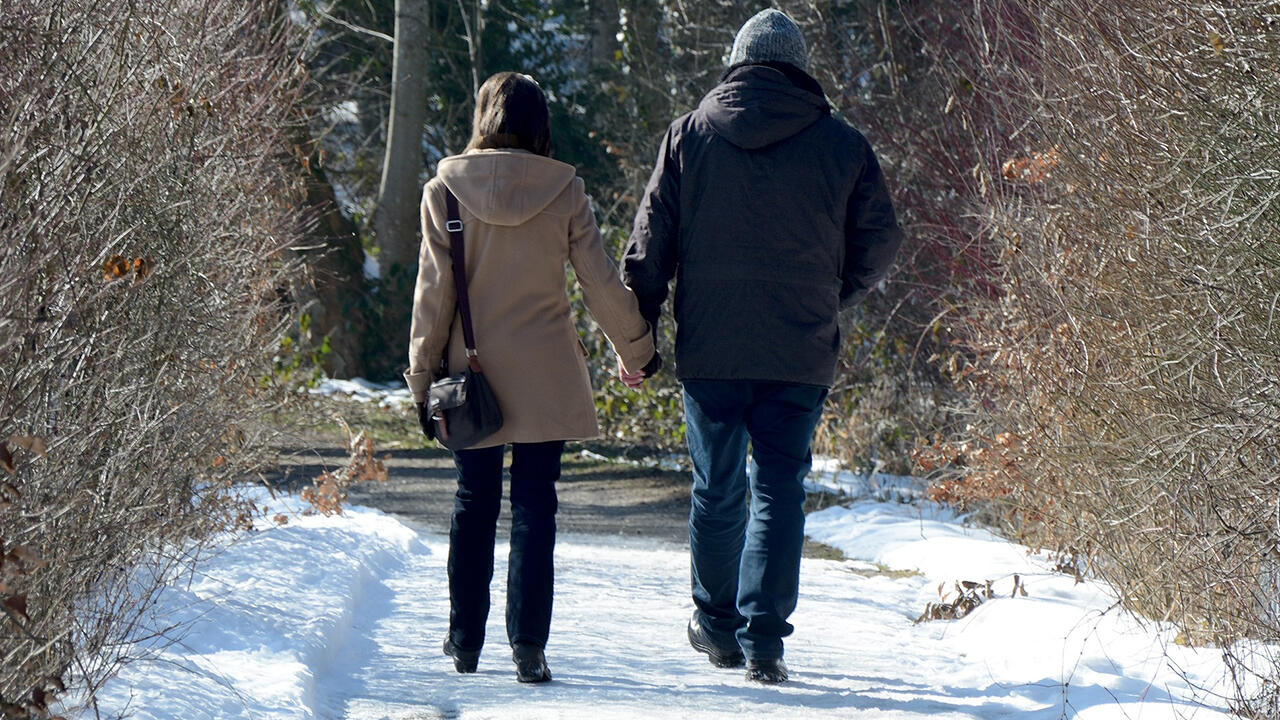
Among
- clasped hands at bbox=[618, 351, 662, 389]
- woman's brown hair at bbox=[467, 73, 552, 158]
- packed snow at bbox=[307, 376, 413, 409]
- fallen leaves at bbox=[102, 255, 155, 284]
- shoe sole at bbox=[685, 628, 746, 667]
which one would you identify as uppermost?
woman's brown hair at bbox=[467, 73, 552, 158]

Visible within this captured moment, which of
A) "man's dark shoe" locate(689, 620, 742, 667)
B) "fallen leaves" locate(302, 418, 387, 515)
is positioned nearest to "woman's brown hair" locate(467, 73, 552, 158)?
"man's dark shoe" locate(689, 620, 742, 667)

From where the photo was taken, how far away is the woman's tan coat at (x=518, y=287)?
14.5 feet

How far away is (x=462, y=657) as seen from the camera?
183 inches

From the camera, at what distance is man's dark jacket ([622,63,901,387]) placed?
4.57 meters

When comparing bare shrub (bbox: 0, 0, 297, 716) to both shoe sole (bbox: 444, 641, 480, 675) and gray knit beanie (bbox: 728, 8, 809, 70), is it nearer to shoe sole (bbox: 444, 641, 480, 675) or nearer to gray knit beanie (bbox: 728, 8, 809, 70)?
shoe sole (bbox: 444, 641, 480, 675)

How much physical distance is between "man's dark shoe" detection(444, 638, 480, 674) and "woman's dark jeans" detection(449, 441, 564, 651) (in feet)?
0.16

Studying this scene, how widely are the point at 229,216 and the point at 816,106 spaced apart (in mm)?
2107

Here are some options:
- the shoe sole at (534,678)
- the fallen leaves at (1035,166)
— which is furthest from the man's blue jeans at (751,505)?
the fallen leaves at (1035,166)

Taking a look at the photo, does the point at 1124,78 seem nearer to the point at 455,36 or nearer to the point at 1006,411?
the point at 1006,411

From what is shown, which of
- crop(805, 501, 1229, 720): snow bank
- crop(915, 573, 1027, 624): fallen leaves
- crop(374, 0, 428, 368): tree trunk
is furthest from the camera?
crop(374, 0, 428, 368): tree trunk

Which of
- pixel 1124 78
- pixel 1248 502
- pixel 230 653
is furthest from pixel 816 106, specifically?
pixel 230 653

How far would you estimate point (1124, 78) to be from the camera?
4.61m

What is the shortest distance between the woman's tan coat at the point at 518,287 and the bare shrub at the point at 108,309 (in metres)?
0.75

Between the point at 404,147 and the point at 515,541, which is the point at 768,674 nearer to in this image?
the point at 515,541
